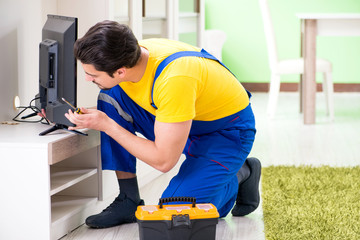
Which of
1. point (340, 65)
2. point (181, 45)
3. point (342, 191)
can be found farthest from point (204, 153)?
point (340, 65)

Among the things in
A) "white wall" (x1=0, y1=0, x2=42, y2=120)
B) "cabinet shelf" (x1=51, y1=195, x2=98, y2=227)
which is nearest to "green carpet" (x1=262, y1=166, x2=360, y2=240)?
"cabinet shelf" (x1=51, y1=195, x2=98, y2=227)

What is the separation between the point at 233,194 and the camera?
2.04 m

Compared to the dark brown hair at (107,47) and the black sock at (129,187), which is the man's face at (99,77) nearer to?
the dark brown hair at (107,47)

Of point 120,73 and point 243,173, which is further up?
point 120,73

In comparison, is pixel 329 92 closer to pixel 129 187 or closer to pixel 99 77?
pixel 129 187

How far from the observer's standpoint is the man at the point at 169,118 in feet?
5.38

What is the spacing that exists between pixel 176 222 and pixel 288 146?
193 centimetres

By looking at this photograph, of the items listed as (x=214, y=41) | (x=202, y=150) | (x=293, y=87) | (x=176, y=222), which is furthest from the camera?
(x=293, y=87)

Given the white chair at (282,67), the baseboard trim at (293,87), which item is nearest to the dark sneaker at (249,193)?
the white chair at (282,67)

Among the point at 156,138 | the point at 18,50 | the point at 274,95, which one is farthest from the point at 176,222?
the point at 274,95

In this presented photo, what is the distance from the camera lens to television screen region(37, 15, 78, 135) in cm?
182

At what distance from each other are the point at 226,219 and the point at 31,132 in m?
0.73

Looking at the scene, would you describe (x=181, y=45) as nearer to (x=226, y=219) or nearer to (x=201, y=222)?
(x=201, y=222)

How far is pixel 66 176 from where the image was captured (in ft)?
6.54
